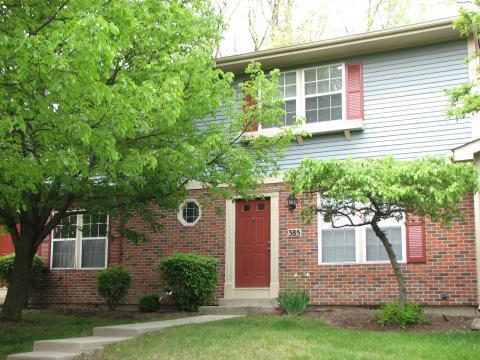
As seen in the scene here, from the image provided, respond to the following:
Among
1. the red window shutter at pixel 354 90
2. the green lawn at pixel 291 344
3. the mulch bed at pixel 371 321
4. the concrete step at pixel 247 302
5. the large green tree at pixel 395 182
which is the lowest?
the green lawn at pixel 291 344

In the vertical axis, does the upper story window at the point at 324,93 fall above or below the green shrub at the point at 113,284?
above

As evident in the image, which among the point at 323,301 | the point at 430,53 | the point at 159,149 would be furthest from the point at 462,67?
the point at 159,149

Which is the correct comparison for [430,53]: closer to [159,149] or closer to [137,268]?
[159,149]

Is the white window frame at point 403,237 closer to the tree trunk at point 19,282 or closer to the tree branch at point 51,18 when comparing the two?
the tree trunk at point 19,282

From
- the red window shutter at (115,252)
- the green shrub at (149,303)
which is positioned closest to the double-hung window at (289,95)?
the green shrub at (149,303)

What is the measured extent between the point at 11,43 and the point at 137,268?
8.87 metres

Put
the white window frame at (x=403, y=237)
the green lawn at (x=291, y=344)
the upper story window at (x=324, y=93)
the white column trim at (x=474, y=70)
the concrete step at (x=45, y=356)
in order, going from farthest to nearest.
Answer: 1. the upper story window at (x=324, y=93)
2. the white window frame at (x=403, y=237)
3. the white column trim at (x=474, y=70)
4. the concrete step at (x=45, y=356)
5. the green lawn at (x=291, y=344)

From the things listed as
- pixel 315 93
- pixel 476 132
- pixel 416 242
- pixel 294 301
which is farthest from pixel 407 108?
pixel 294 301

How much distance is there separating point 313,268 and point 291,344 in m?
4.78

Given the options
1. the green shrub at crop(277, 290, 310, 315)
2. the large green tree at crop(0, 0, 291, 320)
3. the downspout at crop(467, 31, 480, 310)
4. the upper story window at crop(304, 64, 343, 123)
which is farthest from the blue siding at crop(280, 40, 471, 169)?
the green shrub at crop(277, 290, 310, 315)

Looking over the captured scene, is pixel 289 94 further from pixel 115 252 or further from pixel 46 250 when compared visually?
pixel 46 250

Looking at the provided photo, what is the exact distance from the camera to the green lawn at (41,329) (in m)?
9.14

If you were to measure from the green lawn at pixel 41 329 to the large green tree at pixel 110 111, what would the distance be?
0.68 meters

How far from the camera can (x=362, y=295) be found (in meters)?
11.8
